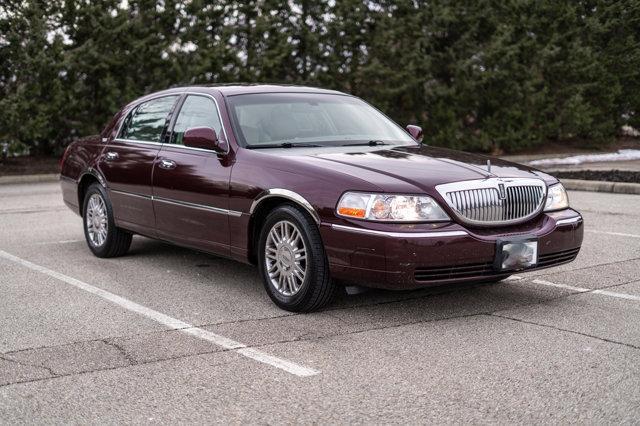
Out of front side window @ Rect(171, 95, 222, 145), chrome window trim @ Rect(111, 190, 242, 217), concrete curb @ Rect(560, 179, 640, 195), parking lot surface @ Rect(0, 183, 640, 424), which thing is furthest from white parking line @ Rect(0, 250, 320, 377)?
concrete curb @ Rect(560, 179, 640, 195)

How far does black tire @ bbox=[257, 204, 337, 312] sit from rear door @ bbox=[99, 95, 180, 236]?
1.79 metres

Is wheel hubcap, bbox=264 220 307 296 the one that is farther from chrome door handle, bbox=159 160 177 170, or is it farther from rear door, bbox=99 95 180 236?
rear door, bbox=99 95 180 236

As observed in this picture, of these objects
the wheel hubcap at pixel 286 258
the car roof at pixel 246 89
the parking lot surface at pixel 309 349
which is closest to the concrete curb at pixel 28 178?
the parking lot surface at pixel 309 349

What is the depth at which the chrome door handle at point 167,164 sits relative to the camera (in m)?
6.99

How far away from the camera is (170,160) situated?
7047 millimetres

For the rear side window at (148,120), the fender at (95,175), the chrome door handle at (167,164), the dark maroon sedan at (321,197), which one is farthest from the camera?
the fender at (95,175)

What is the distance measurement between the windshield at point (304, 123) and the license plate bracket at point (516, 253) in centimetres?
165

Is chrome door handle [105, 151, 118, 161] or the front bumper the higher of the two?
chrome door handle [105, 151, 118, 161]

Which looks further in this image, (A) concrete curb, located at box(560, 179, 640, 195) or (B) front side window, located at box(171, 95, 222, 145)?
(A) concrete curb, located at box(560, 179, 640, 195)

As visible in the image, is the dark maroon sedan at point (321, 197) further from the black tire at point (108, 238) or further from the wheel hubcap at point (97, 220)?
the wheel hubcap at point (97, 220)

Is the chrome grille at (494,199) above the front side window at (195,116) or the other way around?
the other way around

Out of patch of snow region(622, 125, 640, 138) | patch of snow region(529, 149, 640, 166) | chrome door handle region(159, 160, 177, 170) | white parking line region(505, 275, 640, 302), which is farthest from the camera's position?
patch of snow region(622, 125, 640, 138)

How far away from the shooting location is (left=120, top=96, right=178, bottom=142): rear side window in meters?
7.52

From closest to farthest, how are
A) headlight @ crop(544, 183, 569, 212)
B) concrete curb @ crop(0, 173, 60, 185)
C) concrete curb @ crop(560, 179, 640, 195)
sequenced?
1. headlight @ crop(544, 183, 569, 212)
2. concrete curb @ crop(560, 179, 640, 195)
3. concrete curb @ crop(0, 173, 60, 185)
